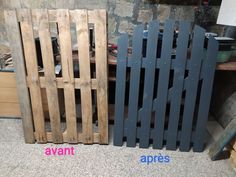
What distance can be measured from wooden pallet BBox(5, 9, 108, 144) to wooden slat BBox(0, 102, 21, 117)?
0.48 m

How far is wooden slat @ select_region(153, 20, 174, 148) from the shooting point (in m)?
1.56

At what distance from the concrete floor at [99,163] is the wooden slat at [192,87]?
158mm

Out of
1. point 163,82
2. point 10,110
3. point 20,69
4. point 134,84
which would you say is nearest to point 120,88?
point 134,84

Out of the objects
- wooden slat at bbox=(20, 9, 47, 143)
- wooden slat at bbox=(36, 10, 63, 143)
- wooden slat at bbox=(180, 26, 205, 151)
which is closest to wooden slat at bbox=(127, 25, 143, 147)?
wooden slat at bbox=(180, 26, 205, 151)

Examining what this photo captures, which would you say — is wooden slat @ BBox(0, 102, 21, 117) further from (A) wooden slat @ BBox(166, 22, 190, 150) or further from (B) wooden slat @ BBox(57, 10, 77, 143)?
(A) wooden slat @ BBox(166, 22, 190, 150)

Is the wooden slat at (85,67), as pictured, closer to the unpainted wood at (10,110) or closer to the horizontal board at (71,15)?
the horizontal board at (71,15)

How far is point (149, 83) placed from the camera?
67.6 inches

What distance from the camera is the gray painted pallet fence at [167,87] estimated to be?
62.4 inches

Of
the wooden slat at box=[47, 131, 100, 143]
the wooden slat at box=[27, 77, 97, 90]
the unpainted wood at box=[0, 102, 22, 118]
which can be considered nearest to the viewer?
the wooden slat at box=[27, 77, 97, 90]

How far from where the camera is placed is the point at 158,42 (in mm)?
1648

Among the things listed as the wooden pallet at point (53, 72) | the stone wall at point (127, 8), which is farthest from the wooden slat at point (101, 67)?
the stone wall at point (127, 8)

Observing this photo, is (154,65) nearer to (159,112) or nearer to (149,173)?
(159,112)

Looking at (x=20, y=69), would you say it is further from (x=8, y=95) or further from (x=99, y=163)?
(x=99, y=163)

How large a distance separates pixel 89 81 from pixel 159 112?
0.65 meters
